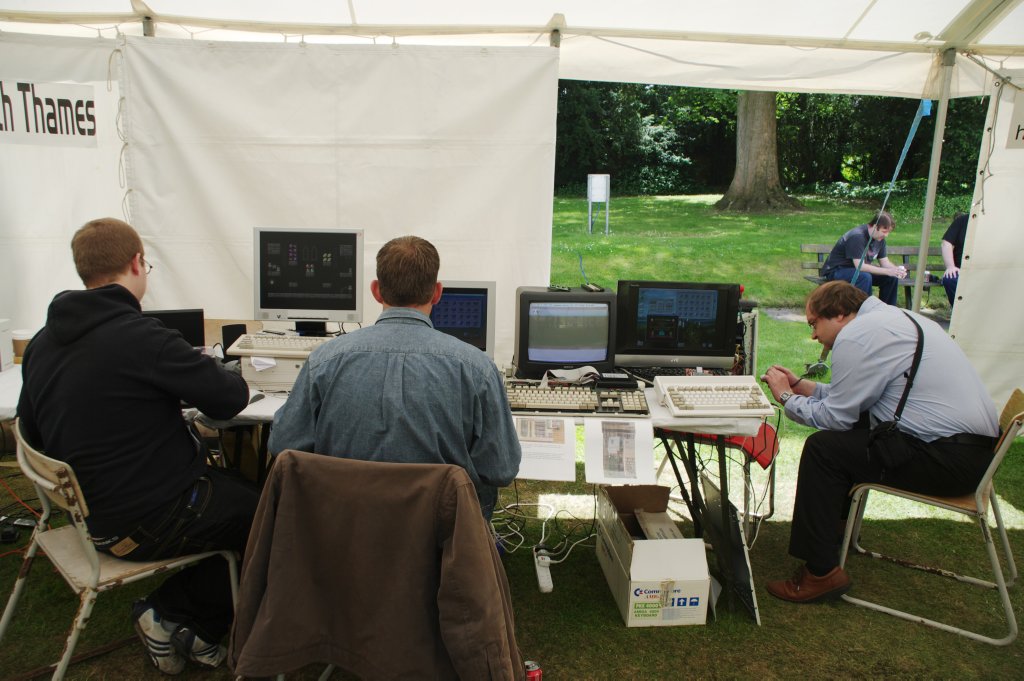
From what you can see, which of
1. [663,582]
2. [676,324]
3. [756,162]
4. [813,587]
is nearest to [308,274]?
[676,324]

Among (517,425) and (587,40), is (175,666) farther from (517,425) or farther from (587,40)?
(587,40)

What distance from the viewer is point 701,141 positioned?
52.7ft

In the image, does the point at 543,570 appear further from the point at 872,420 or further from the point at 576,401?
the point at 872,420

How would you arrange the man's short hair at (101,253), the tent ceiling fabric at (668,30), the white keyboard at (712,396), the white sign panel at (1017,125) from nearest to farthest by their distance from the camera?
A: the man's short hair at (101,253)
the white keyboard at (712,396)
the tent ceiling fabric at (668,30)
the white sign panel at (1017,125)

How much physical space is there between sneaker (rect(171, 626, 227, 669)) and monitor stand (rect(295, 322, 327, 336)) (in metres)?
1.28

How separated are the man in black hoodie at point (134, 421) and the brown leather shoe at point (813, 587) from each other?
2045 millimetres

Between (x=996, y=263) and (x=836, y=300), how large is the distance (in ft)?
6.54

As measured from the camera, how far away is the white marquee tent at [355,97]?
3.48 meters

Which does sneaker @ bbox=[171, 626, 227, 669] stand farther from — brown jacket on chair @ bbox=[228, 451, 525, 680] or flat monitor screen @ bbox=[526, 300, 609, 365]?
flat monitor screen @ bbox=[526, 300, 609, 365]

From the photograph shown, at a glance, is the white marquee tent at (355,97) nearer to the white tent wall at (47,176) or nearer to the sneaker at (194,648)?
the white tent wall at (47,176)

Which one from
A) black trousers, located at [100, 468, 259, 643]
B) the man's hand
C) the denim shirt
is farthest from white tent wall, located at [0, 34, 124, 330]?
the man's hand

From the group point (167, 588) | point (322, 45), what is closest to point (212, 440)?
point (167, 588)

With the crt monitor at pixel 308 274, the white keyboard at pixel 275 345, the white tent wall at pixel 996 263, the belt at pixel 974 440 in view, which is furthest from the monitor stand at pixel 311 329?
the white tent wall at pixel 996 263

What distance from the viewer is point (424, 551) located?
151 cm
